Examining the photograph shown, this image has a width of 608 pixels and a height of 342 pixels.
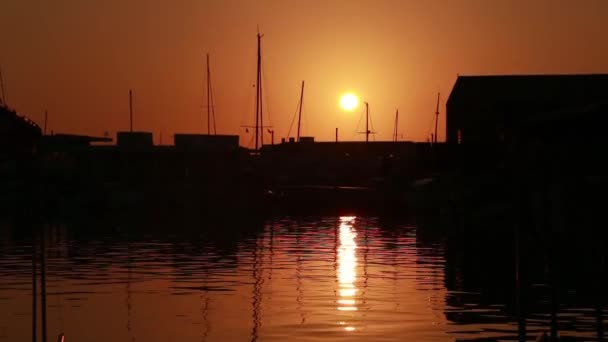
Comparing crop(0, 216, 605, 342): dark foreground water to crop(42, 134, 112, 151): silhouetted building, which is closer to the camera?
crop(0, 216, 605, 342): dark foreground water

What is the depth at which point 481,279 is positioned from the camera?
35.8m

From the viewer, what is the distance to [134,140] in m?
119

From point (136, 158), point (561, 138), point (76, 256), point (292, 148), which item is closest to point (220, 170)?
point (136, 158)

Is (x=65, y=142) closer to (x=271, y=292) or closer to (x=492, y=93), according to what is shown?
(x=492, y=93)

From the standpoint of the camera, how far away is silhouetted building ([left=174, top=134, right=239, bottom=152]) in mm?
118688

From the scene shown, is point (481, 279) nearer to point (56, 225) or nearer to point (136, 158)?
point (56, 225)

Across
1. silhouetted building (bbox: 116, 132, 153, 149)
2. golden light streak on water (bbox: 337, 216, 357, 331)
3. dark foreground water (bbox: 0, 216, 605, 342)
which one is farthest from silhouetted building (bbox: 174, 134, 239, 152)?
dark foreground water (bbox: 0, 216, 605, 342)

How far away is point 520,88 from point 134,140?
4811 centimetres

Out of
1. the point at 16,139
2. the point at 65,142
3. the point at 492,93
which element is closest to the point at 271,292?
the point at 16,139

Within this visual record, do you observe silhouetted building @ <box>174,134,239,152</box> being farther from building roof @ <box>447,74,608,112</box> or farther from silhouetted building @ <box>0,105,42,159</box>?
silhouetted building @ <box>0,105,42,159</box>

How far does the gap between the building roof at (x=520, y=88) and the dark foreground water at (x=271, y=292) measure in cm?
3313

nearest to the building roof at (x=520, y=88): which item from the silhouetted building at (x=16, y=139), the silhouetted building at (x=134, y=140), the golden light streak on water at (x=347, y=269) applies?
the golden light streak on water at (x=347, y=269)

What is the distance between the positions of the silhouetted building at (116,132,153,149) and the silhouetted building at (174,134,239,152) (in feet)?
10.5

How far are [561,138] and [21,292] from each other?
692 inches
